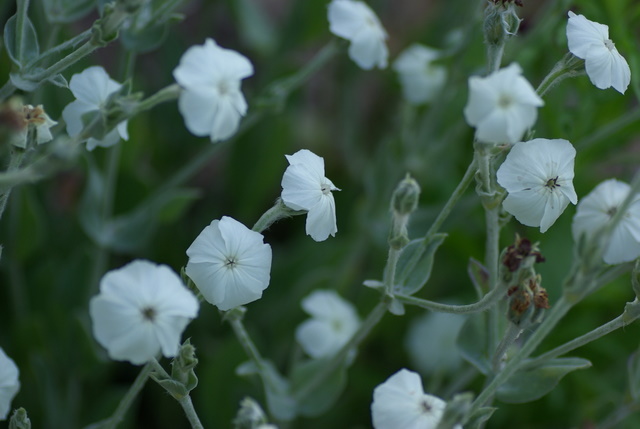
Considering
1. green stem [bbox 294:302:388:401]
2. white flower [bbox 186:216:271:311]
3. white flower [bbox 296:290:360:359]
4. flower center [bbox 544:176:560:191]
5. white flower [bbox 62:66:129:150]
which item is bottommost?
white flower [bbox 296:290:360:359]

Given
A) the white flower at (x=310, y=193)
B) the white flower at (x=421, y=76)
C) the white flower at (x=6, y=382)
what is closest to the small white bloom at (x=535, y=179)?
the white flower at (x=310, y=193)

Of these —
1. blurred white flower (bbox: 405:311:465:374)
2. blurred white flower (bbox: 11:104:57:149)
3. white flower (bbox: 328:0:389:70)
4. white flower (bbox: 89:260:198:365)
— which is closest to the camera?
white flower (bbox: 89:260:198:365)

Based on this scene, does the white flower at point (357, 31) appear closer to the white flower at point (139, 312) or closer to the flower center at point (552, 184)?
the flower center at point (552, 184)

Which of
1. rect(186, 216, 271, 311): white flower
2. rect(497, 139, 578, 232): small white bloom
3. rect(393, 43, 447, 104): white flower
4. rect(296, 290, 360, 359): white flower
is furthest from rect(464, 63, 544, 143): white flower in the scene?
rect(393, 43, 447, 104): white flower

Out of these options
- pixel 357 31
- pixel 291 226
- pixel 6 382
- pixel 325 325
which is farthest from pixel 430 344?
pixel 6 382

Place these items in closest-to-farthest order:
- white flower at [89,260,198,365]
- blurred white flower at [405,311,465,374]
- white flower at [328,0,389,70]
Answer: white flower at [89,260,198,365] < white flower at [328,0,389,70] < blurred white flower at [405,311,465,374]

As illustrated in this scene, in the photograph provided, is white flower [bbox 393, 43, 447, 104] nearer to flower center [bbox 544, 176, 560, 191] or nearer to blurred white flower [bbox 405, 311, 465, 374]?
blurred white flower [bbox 405, 311, 465, 374]

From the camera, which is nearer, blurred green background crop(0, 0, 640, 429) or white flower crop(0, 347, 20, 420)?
white flower crop(0, 347, 20, 420)
